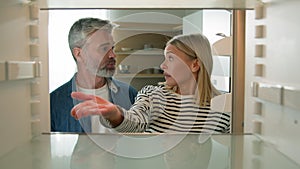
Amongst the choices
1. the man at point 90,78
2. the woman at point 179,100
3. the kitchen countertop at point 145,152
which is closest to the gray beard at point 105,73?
the man at point 90,78

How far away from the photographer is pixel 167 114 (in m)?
1.14

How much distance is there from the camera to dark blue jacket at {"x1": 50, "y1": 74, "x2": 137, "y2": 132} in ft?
3.63

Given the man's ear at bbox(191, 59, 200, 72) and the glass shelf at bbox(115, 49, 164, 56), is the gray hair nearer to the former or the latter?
the glass shelf at bbox(115, 49, 164, 56)

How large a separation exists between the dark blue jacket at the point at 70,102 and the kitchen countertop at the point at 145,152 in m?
0.03

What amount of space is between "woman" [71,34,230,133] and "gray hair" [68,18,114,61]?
0.20 metres

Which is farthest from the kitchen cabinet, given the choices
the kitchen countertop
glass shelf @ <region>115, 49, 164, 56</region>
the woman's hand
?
the kitchen countertop

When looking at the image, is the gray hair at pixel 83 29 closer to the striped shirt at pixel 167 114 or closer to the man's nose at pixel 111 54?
the man's nose at pixel 111 54

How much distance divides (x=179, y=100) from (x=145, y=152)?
246mm

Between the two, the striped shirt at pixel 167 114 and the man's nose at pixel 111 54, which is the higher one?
the man's nose at pixel 111 54

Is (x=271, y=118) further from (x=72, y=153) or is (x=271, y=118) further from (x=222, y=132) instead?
(x=72, y=153)

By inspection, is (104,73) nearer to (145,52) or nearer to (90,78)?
(90,78)

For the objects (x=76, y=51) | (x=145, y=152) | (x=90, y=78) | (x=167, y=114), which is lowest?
(x=145, y=152)

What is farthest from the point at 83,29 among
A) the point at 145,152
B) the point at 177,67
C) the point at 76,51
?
the point at 145,152

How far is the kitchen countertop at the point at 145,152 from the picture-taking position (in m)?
0.86
